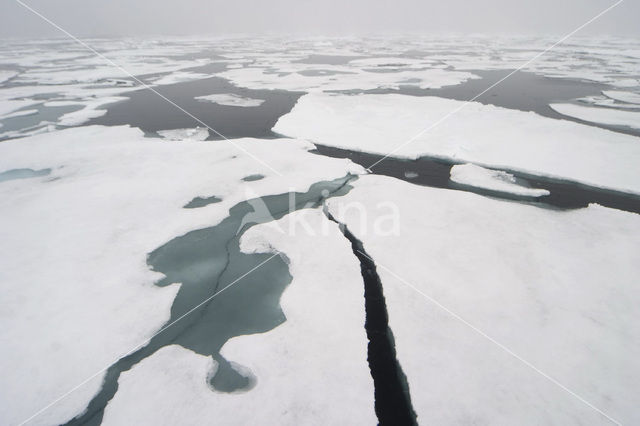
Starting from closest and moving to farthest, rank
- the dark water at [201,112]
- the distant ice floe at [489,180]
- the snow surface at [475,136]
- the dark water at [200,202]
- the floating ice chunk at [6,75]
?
the dark water at [200,202] < the distant ice floe at [489,180] < the snow surface at [475,136] < the dark water at [201,112] < the floating ice chunk at [6,75]

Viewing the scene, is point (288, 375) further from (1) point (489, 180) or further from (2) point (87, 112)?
(2) point (87, 112)

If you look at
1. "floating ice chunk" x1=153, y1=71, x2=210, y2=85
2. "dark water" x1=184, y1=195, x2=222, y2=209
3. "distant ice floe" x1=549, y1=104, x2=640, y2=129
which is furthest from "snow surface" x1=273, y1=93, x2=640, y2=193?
"floating ice chunk" x1=153, y1=71, x2=210, y2=85

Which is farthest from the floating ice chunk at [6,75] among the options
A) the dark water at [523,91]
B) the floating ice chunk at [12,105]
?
the dark water at [523,91]

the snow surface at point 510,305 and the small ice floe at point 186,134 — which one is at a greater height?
the small ice floe at point 186,134

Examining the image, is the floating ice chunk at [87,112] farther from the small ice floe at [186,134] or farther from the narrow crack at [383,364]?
the narrow crack at [383,364]

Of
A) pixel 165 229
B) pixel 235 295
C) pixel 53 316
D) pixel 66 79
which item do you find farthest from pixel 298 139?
pixel 66 79

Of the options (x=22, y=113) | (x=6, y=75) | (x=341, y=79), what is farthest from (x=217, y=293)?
(x=6, y=75)
